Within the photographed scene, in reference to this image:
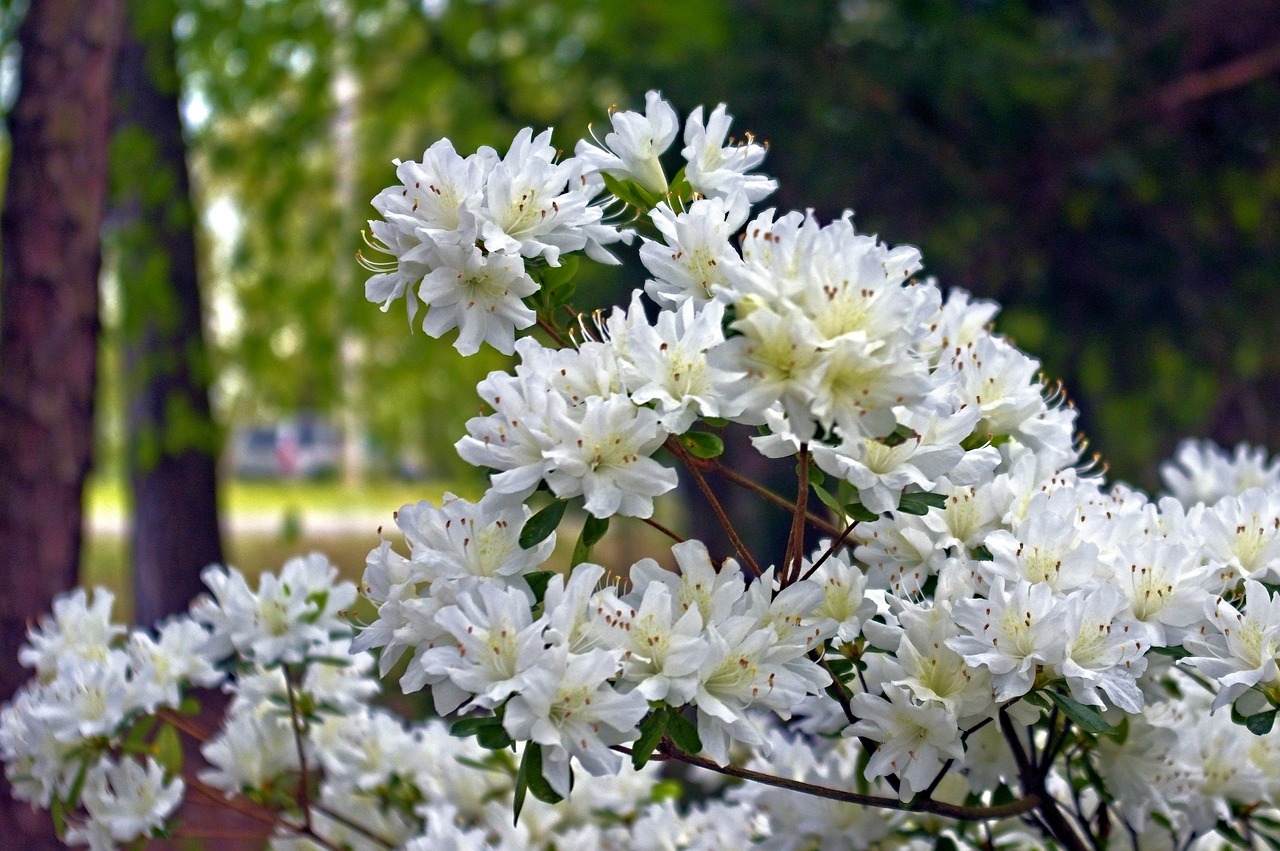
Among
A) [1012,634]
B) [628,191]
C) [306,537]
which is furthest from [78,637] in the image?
[306,537]

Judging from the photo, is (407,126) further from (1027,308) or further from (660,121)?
(660,121)

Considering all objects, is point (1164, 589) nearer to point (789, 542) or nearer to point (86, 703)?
point (789, 542)

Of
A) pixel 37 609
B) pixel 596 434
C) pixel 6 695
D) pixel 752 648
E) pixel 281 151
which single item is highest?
pixel 281 151

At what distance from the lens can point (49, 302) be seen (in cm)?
339

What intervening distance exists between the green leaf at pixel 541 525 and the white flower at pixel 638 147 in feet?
1.36

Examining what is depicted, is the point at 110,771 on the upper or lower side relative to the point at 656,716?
lower

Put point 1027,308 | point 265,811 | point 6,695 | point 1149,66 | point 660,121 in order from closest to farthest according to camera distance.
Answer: point 660,121, point 265,811, point 6,695, point 1149,66, point 1027,308

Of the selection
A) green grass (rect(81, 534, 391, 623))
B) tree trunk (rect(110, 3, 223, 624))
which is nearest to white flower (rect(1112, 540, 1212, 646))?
tree trunk (rect(110, 3, 223, 624))

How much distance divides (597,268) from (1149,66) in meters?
2.90

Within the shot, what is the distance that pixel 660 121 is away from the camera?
157 centimetres

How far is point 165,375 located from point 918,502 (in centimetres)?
615

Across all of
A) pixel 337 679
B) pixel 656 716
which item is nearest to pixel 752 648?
pixel 656 716

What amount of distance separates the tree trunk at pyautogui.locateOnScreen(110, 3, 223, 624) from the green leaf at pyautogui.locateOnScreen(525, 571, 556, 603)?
5.34m

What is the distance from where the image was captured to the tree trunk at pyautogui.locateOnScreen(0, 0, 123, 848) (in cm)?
330
